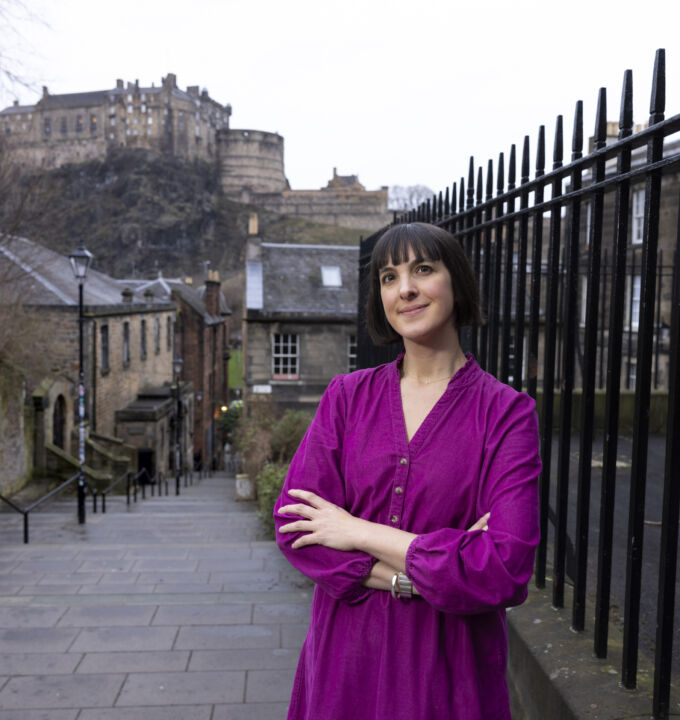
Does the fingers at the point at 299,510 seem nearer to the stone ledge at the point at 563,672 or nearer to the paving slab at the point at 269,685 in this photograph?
the stone ledge at the point at 563,672

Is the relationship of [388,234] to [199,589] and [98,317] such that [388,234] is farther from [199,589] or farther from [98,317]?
[98,317]

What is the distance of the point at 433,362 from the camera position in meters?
1.95

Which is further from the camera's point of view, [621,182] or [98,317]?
[98,317]

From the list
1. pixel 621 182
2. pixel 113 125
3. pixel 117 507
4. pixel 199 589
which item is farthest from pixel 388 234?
pixel 113 125

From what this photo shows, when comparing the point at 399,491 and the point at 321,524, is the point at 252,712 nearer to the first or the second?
the point at 321,524

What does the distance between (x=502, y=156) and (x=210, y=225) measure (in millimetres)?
84785

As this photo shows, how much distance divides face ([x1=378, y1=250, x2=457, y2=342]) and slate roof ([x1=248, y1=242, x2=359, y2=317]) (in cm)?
1904

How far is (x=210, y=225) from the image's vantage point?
3351 inches

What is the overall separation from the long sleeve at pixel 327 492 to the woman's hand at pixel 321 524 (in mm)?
19

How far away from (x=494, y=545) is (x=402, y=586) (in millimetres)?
262

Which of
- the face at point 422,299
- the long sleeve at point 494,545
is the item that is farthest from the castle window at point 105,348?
the long sleeve at point 494,545

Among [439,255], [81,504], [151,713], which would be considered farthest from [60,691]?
[81,504]

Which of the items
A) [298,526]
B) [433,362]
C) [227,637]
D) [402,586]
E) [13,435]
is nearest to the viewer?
[402,586]

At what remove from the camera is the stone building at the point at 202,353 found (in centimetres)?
3409
